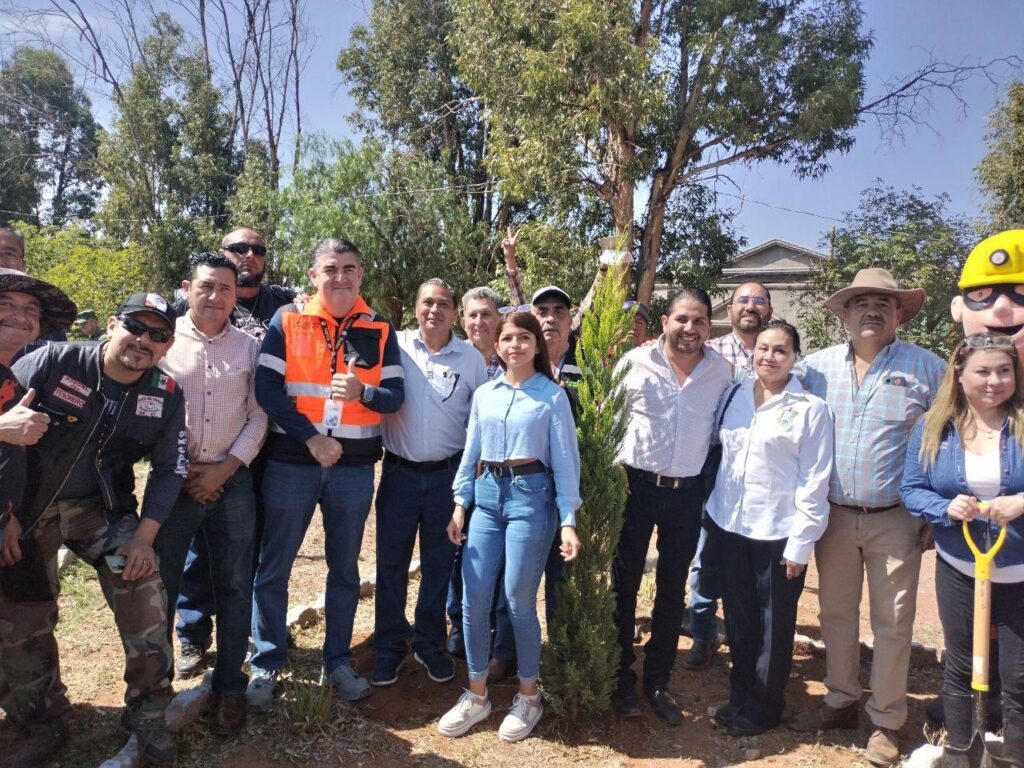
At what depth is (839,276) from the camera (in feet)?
52.0

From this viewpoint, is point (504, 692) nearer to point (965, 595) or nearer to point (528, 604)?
point (528, 604)

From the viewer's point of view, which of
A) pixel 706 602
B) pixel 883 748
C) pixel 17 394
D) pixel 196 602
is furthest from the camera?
pixel 706 602

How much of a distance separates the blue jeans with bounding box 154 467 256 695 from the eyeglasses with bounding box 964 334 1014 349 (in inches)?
152

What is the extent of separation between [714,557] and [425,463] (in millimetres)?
2130

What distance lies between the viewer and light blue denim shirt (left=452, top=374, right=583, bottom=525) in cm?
379

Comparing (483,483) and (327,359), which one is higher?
(327,359)

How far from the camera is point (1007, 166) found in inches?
669

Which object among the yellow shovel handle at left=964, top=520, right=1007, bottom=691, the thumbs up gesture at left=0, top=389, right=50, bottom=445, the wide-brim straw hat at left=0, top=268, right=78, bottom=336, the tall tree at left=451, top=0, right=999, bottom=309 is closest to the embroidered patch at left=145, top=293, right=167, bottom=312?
the wide-brim straw hat at left=0, top=268, right=78, bottom=336

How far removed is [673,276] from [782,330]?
12901 millimetres

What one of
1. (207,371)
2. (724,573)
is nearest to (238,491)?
(207,371)

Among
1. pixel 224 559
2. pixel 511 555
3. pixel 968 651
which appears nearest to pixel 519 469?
pixel 511 555

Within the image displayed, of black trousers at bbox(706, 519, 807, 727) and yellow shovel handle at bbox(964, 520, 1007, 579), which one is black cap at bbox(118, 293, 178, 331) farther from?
yellow shovel handle at bbox(964, 520, 1007, 579)

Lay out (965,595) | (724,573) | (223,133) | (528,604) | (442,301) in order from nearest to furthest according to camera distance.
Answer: (965,595) < (528,604) < (724,573) < (442,301) < (223,133)

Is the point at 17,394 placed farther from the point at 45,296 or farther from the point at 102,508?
the point at 102,508
